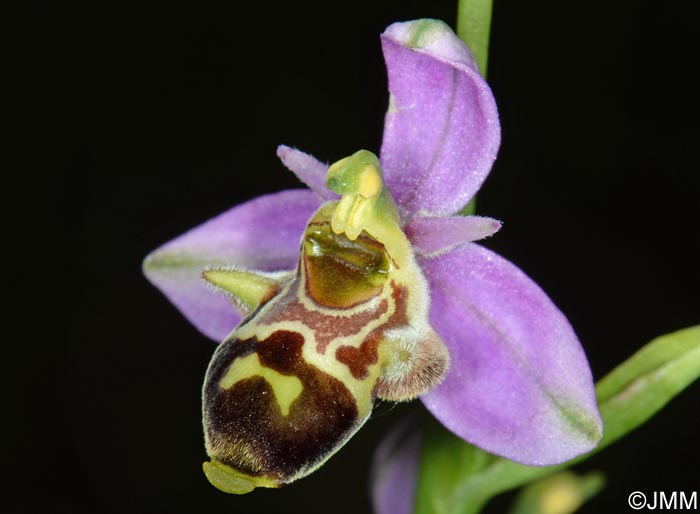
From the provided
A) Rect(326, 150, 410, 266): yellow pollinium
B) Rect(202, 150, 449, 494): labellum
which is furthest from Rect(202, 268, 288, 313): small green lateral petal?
Rect(326, 150, 410, 266): yellow pollinium

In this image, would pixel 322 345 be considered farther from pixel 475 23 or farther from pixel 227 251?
pixel 475 23

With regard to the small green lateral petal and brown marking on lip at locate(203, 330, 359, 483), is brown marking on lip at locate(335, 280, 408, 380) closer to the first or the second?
brown marking on lip at locate(203, 330, 359, 483)

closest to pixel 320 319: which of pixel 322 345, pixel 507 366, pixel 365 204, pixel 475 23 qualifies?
pixel 322 345

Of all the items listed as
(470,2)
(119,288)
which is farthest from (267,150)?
(470,2)

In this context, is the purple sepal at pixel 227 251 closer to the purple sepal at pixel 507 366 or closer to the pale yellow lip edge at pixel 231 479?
the purple sepal at pixel 507 366

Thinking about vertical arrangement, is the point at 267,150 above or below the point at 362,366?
below

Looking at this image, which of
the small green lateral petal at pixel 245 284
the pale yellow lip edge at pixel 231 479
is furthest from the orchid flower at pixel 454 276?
the pale yellow lip edge at pixel 231 479

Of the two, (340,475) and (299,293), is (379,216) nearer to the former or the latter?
(299,293)
